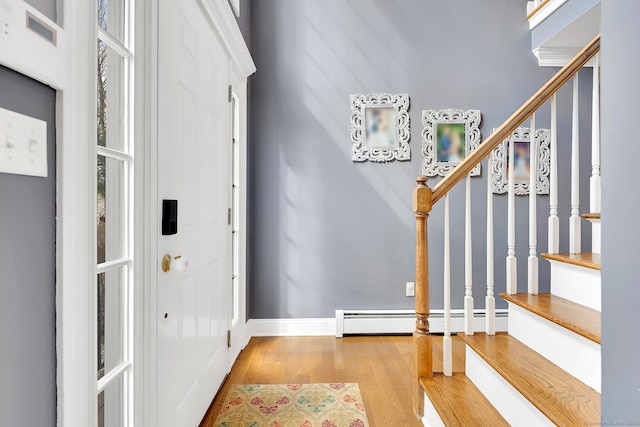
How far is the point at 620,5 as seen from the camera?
28.3 inches

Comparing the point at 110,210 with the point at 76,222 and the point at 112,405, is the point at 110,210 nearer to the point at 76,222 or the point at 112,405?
the point at 76,222

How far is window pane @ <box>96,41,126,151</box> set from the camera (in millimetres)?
1032

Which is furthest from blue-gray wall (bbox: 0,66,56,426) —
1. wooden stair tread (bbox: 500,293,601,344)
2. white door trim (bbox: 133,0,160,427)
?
wooden stair tread (bbox: 500,293,601,344)

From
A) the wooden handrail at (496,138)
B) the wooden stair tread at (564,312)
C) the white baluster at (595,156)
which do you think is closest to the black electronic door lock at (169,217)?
the wooden handrail at (496,138)

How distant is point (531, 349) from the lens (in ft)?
5.42

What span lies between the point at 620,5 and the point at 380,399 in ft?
6.51

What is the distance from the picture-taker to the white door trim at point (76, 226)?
78 cm

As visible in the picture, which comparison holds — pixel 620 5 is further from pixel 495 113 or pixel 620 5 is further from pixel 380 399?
pixel 495 113

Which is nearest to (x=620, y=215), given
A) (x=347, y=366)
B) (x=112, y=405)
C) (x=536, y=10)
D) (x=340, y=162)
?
(x=112, y=405)

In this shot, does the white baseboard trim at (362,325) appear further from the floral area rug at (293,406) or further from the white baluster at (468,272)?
the white baluster at (468,272)

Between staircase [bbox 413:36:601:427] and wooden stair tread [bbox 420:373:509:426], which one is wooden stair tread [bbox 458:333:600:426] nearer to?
staircase [bbox 413:36:601:427]

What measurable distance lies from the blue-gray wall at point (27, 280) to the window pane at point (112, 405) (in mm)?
279

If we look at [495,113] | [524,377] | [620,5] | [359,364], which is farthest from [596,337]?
[495,113]

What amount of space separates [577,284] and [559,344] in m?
0.38
